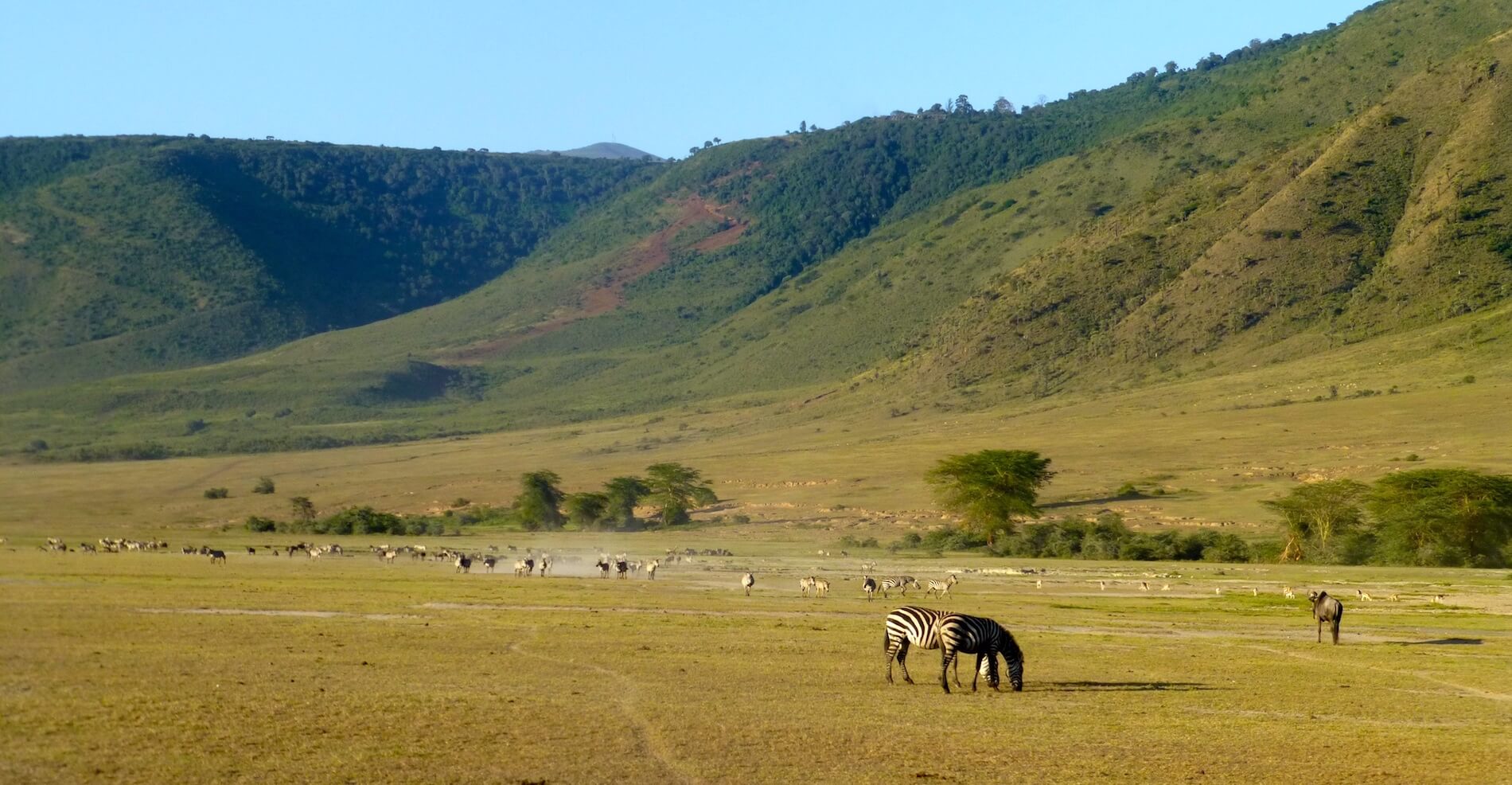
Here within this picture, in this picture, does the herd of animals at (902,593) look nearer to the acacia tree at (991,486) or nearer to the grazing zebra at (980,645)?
the grazing zebra at (980,645)

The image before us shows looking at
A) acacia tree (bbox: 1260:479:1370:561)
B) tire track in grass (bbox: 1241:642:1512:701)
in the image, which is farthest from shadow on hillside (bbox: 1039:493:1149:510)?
tire track in grass (bbox: 1241:642:1512:701)

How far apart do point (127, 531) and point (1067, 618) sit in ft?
191

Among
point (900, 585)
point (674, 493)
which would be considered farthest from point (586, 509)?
point (900, 585)

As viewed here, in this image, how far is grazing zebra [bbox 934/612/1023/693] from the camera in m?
20.1

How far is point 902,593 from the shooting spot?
41.4 meters

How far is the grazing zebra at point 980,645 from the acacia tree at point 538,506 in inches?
2485

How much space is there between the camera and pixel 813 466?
326 ft

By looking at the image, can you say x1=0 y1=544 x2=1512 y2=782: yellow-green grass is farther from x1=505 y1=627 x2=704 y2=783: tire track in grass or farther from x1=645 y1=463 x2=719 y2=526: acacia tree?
x1=645 y1=463 x2=719 y2=526: acacia tree

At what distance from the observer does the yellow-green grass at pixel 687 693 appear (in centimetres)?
1503

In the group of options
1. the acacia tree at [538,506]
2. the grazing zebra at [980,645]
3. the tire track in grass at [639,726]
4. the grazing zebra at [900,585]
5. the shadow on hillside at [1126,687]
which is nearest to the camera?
the tire track in grass at [639,726]

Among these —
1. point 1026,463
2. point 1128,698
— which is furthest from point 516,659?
point 1026,463

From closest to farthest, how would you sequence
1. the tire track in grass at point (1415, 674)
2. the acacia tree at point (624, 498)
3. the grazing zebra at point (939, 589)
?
the tire track in grass at point (1415, 674), the grazing zebra at point (939, 589), the acacia tree at point (624, 498)

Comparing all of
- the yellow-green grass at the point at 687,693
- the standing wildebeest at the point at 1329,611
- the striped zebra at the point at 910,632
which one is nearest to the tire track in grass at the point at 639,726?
the yellow-green grass at the point at 687,693

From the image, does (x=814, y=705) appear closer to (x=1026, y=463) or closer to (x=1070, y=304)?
(x=1026, y=463)
